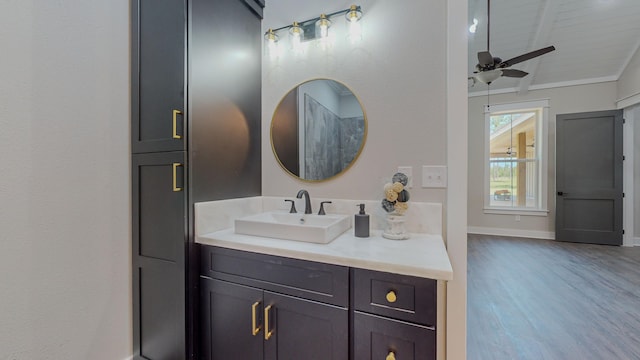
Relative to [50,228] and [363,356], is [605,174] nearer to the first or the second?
[363,356]

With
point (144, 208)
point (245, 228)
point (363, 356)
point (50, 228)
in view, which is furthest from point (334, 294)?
point (50, 228)

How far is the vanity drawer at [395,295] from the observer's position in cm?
90

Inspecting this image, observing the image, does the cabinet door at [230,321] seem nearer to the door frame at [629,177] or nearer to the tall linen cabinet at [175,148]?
the tall linen cabinet at [175,148]

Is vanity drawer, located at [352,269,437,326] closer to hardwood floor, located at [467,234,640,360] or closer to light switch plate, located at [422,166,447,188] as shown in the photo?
light switch plate, located at [422,166,447,188]

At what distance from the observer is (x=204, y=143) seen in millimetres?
1416

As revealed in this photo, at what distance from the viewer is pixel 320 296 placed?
1067 millimetres

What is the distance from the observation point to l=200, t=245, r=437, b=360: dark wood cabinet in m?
0.92

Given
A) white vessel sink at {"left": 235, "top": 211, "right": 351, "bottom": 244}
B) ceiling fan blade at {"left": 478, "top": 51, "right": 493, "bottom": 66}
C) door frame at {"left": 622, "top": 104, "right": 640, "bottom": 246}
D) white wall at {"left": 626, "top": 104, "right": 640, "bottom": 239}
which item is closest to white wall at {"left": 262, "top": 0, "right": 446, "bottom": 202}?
white vessel sink at {"left": 235, "top": 211, "right": 351, "bottom": 244}

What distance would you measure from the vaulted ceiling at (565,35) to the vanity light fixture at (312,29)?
9.14 ft

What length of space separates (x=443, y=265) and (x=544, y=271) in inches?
135

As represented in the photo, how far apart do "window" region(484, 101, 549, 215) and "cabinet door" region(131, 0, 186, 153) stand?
221 inches

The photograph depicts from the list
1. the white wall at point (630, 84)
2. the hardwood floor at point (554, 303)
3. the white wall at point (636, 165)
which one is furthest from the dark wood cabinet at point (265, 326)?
the white wall at point (636, 165)

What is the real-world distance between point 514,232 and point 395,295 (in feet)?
17.7

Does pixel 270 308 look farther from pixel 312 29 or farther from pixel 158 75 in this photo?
pixel 312 29
